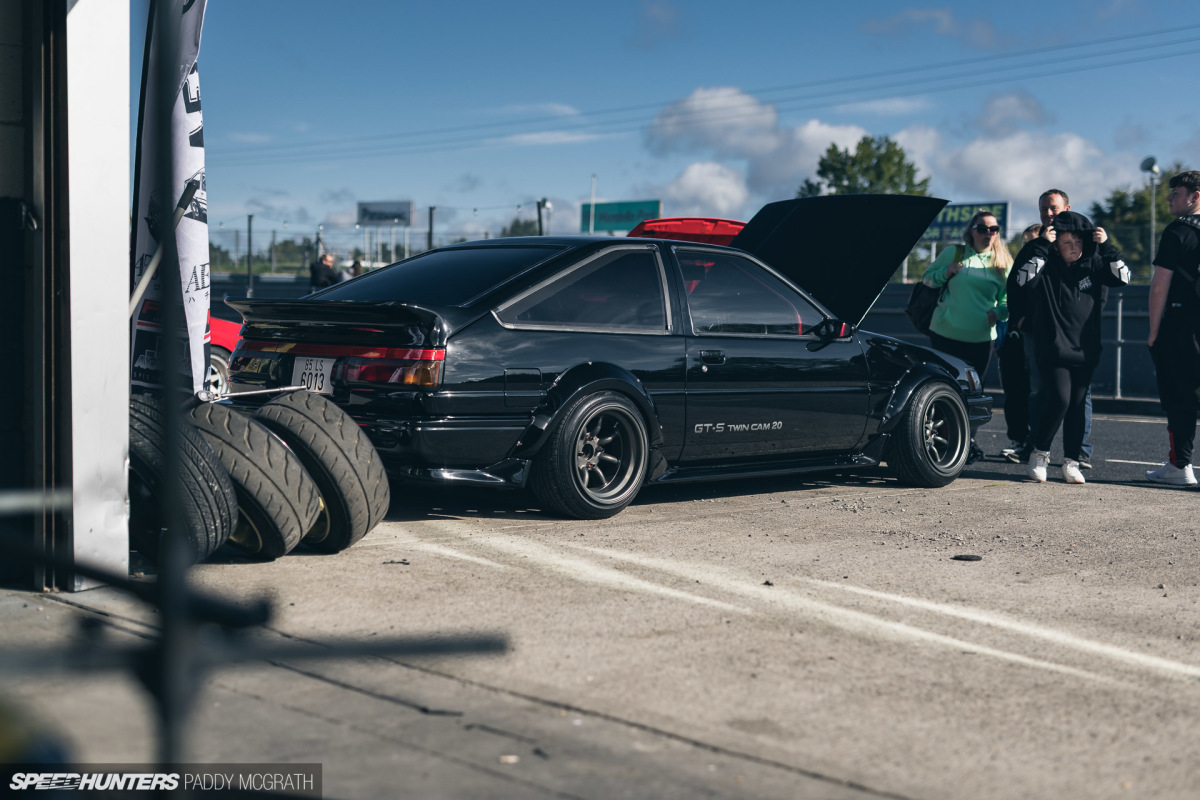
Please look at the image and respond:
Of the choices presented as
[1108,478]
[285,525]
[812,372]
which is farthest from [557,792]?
[1108,478]

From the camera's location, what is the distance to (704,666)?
3455 millimetres

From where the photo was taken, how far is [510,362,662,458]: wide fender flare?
564 centimetres

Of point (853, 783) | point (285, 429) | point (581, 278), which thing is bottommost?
point (853, 783)

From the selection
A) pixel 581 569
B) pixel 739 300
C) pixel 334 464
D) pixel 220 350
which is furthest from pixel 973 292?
pixel 220 350

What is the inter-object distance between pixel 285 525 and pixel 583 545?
134 centimetres

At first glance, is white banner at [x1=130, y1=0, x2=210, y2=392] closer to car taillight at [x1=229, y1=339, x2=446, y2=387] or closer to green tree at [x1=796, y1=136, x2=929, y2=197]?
car taillight at [x1=229, y1=339, x2=446, y2=387]

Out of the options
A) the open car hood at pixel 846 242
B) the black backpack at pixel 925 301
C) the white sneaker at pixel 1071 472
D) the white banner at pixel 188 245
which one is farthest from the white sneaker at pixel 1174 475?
the white banner at pixel 188 245

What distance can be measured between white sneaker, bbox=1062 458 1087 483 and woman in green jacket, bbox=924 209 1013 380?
1316 mm

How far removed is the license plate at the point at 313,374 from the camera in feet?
18.5

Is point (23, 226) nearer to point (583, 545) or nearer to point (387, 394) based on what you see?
point (387, 394)

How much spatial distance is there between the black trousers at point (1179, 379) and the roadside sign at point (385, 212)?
111m

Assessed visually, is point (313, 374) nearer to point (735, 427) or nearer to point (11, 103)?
point (11, 103)

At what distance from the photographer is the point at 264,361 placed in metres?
5.95

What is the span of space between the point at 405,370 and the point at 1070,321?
4522 millimetres
